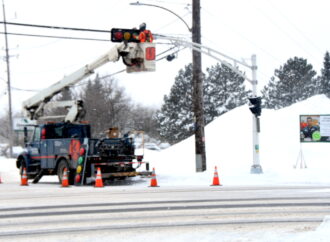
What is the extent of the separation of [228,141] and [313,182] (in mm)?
14119

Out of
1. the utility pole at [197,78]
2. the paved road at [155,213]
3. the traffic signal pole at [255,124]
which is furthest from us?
the utility pole at [197,78]

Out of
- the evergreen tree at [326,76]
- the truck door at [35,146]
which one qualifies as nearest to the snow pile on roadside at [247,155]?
the truck door at [35,146]

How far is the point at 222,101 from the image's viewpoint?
74.2m

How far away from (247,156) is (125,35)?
41.7ft

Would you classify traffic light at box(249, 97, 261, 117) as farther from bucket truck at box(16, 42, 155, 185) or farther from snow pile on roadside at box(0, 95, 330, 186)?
bucket truck at box(16, 42, 155, 185)

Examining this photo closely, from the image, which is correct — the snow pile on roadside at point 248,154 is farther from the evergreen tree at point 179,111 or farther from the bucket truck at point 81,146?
the evergreen tree at point 179,111

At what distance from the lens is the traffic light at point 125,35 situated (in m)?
19.7

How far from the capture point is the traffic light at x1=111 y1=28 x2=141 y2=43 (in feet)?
64.5

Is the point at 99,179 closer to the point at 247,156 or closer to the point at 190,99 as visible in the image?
the point at 247,156

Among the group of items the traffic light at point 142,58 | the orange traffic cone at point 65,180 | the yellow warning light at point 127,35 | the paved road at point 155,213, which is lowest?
the paved road at point 155,213

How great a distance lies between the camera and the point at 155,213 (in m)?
11.6

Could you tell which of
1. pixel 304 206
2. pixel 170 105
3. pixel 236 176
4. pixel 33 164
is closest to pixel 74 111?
pixel 33 164

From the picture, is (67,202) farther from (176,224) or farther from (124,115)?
(124,115)

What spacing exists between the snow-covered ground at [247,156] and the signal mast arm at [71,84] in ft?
12.4
